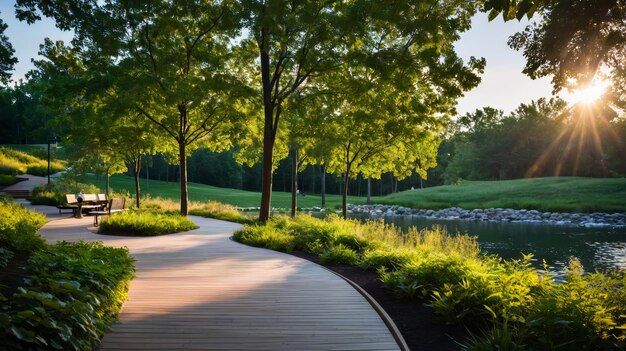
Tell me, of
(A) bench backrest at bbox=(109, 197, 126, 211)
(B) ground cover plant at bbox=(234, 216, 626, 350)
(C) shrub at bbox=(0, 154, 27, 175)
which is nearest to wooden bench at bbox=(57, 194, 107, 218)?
(A) bench backrest at bbox=(109, 197, 126, 211)

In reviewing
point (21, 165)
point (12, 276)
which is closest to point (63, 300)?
point (12, 276)

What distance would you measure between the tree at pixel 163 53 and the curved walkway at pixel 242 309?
6.96 metres

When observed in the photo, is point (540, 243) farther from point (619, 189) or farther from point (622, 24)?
point (619, 189)

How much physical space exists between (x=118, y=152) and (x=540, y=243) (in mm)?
22527

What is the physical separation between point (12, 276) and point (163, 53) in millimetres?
12065

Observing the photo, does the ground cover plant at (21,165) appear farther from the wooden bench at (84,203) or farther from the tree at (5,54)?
the tree at (5,54)

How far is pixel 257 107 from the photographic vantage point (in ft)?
49.3

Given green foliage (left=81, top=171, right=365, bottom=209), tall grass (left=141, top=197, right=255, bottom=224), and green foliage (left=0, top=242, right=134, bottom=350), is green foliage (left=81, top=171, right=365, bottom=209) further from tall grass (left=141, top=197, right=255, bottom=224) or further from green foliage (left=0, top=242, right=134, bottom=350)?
green foliage (left=0, top=242, right=134, bottom=350)

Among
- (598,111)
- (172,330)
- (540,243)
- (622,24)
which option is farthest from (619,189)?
(172,330)

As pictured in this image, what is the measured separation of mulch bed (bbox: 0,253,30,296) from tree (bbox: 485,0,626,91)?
5.70 m

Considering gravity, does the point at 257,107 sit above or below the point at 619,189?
above

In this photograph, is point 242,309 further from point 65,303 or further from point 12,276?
point 12,276

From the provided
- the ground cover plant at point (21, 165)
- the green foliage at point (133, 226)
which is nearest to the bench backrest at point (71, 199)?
the green foliage at point (133, 226)

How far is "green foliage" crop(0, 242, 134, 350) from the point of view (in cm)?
286
